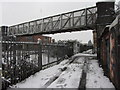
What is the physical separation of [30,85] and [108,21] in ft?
32.7

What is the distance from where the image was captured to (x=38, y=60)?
841cm

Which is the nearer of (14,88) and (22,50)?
(14,88)

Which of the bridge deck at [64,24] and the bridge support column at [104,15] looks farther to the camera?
the bridge deck at [64,24]

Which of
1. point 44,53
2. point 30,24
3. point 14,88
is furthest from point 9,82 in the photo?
point 30,24

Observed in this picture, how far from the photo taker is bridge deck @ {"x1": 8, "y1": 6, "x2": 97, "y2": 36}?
57.2ft

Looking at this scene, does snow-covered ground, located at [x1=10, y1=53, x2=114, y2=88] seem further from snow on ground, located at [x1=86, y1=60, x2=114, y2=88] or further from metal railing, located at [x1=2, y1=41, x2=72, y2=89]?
metal railing, located at [x1=2, y1=41, x2=72, y2=89]

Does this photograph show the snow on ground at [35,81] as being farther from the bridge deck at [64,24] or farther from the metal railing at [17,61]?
the bridge deck at [64,24]

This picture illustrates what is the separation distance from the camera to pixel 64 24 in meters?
20.2

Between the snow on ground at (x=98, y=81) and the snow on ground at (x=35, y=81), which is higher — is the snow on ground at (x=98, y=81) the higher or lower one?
the lower one

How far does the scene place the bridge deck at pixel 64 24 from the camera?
17.4 metres

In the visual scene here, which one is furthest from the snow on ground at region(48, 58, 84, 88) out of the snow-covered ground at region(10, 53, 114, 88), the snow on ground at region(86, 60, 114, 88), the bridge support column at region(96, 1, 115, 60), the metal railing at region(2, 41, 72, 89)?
the bridge support column at region(96, 1, 115, 60)

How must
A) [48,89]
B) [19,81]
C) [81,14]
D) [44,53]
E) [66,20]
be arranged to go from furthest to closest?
[66,20]
[81,14]
[44,53]
[19,81]
[48,89]

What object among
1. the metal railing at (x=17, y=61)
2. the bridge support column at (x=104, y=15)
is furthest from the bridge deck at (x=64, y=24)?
the metal railing at (x=17, y=61)

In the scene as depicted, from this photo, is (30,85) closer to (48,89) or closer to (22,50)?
(48,89)
